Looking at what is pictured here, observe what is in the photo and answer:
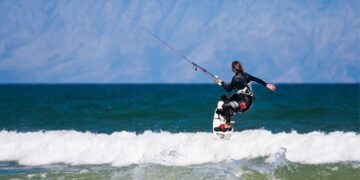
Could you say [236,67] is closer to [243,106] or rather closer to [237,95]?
[237,95]

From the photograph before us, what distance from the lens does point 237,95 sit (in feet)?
47.5

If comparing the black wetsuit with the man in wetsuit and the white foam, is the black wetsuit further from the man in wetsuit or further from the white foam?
the white foam

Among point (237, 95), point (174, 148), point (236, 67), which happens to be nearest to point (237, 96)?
point (237, 95)

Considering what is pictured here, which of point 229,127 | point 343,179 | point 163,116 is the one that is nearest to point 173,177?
point 229,127

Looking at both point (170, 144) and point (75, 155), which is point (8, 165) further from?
point (170, 144)

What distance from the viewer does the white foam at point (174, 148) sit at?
1783cm

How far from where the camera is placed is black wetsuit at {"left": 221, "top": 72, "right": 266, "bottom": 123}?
14203 millimetres

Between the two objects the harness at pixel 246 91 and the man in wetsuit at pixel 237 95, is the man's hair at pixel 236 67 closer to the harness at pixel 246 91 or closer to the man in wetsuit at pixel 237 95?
the man in wetsuit at pixel 237 95

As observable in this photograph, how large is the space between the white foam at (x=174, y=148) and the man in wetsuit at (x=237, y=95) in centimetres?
258

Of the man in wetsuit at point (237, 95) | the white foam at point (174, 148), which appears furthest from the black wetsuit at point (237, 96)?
the white foam at point (174, 148)

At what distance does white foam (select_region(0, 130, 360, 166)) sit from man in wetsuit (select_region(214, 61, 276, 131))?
8.47 ft

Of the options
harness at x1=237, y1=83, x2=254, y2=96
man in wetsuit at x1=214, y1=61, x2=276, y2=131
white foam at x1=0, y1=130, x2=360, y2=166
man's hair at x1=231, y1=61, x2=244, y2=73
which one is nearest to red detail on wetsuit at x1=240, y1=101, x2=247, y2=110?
man in wetsuit at x1=214, y1=61, x2=276, y2=131

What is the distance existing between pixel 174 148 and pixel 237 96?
5.86 metres

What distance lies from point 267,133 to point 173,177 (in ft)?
23.6
